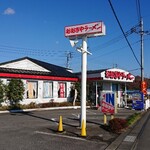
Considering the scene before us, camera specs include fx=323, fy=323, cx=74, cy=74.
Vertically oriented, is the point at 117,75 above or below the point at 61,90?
above

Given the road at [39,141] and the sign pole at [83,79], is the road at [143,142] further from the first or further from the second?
the sign pole at [83,79]

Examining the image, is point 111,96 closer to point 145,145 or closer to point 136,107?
point 145,145

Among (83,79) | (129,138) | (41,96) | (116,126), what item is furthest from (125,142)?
(41,96)

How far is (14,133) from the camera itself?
1359 cm

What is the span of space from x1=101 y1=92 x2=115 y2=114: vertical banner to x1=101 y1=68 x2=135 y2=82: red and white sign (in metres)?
17.1

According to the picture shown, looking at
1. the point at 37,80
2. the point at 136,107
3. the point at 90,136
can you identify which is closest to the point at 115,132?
the point at 90,136

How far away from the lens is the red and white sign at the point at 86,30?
1583cm

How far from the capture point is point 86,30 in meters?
16.1

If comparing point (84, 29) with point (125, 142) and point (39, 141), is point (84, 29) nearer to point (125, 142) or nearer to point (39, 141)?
point (125, 142)

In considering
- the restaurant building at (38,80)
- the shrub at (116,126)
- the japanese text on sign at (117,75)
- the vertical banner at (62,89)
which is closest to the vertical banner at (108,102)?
the shrub at (116,126)

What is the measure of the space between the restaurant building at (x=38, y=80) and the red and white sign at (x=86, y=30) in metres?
12.6

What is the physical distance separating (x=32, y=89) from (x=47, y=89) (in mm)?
2242

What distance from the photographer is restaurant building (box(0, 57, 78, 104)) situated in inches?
1160

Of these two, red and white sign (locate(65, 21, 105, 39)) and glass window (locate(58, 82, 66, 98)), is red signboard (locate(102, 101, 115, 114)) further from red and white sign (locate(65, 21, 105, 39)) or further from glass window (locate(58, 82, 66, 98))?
glass window (locate(58, 82, 66, 98))
